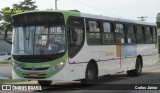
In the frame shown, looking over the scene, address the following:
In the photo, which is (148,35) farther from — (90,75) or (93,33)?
(90,75)

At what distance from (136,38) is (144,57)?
70.9 inches

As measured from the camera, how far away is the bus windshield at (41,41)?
51.9ft

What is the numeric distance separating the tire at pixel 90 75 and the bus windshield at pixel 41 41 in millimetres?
2115

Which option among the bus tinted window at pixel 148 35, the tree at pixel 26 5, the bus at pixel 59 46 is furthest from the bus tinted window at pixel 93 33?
the tree at pixel 26 5

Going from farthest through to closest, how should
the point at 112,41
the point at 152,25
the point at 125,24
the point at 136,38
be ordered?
the point at 152,25 < the point at 136,38 < the point at 125,24 < the point at 112,41

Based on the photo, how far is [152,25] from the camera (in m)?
26.3

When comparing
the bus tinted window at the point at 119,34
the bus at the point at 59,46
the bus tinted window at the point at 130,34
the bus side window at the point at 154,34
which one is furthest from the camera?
the bus side window at the point at 154,34

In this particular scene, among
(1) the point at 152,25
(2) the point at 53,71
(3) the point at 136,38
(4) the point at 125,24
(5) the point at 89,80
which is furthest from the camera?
(1) the point at 152,25

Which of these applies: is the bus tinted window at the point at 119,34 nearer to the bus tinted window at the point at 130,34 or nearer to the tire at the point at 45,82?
the bus tinted window at the point at 130,34

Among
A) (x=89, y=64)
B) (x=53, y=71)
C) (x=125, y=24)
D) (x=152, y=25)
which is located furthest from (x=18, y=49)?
(x=152, y=25)

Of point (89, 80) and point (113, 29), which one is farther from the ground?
point (113, 29)

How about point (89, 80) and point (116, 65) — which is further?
point (116, 65)

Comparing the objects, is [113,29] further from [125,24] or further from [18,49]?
[18,49]

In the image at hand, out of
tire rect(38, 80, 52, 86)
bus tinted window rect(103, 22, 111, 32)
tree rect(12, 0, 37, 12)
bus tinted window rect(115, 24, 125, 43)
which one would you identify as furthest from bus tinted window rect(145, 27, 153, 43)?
tree rect(12, 0, 37, 12)
